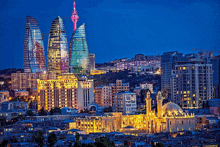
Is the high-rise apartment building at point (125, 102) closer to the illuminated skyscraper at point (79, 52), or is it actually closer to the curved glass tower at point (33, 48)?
the illuminated skyscraper at point (79, 52)

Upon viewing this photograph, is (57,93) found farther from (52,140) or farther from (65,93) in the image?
(52,140)

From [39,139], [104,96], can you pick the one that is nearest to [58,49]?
[104,96]

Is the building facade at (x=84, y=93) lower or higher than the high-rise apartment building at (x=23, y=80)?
lower

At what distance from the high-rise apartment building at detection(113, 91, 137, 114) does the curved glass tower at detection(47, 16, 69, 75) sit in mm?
32082

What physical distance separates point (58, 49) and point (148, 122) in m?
60.1

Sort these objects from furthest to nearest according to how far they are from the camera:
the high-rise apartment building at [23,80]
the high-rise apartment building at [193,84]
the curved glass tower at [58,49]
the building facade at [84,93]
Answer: the high-rise apartment building at [23,80] < the curved glass tower at [58,49] < the building facade at [84,93] < the high-rise apartment building at [193,84]

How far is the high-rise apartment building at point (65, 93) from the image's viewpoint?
5015 inches

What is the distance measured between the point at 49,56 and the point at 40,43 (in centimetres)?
1275

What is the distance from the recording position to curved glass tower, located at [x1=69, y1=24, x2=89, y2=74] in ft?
493

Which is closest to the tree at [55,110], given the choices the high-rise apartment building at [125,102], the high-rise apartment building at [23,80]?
the high-rise apartment building at [125,102]

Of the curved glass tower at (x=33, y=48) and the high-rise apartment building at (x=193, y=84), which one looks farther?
the curved glass tower at (x=33, y=48)

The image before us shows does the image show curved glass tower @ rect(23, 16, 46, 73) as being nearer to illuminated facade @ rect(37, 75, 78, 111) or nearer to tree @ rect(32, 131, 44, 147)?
illuminated facade @ rect(37, 75, 78, 111)

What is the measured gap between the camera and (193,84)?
118 meters

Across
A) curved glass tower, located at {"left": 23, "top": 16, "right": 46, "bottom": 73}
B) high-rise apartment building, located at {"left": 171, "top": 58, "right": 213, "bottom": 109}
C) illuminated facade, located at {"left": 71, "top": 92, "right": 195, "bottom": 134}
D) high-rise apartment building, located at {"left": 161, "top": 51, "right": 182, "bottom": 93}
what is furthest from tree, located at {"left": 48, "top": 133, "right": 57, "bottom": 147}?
curved glass tower, located at {"left": 23, "top": 16, "right": 46, "bottom": 73}
